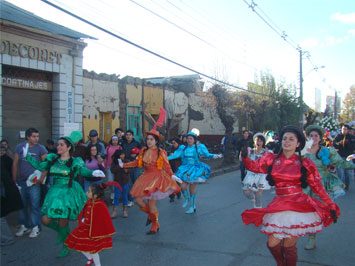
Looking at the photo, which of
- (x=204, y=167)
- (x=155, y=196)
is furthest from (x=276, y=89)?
(x=155, y=196)

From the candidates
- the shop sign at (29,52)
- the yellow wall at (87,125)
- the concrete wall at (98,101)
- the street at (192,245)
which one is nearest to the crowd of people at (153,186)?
the street at (192,245)

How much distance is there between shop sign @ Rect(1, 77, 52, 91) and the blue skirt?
6.94 m

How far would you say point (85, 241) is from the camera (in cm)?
518

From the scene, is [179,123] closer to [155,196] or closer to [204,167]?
[204,167]

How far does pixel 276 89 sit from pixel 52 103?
19.4 meters

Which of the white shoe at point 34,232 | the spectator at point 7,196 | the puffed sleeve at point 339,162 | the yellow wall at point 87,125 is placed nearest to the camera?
the puffed sleeve at point 339,162

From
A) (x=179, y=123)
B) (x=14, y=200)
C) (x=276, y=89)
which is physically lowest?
(x=14, y=200)

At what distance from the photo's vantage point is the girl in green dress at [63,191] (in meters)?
5.83

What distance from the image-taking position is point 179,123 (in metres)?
24.4

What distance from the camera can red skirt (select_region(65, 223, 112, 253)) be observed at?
203 inches

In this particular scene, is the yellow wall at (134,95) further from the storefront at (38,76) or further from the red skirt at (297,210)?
the red skirt at (297,210)

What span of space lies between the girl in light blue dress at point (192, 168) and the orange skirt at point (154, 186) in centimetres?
160

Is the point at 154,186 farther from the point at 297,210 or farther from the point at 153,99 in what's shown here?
the point at 153,99

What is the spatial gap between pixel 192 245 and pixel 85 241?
77.2 inches
